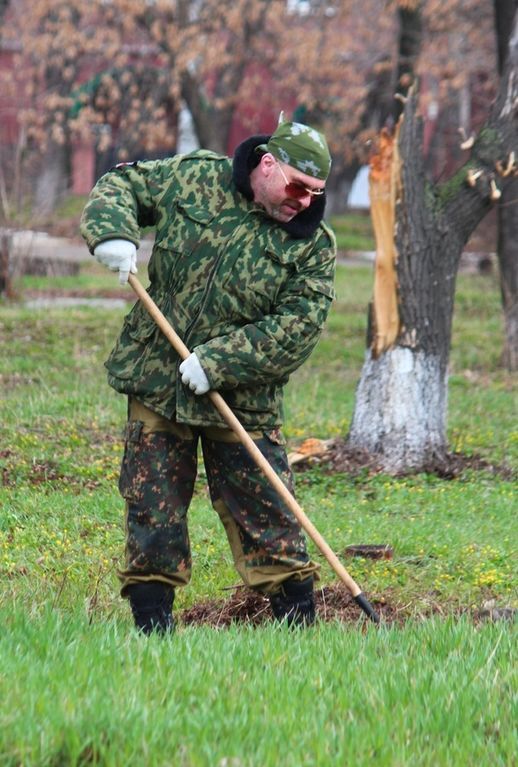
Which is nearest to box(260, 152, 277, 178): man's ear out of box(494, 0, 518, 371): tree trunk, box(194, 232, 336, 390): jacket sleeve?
box(194, 232, 336, 390): jacket sleeve

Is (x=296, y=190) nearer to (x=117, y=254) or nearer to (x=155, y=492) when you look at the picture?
(x=117, y=254)

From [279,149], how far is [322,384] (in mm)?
7336

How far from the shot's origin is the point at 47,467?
8.21 metres

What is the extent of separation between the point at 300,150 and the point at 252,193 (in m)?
0.25

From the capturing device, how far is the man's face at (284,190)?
15.8ft

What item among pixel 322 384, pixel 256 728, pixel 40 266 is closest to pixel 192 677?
pixel 256 728

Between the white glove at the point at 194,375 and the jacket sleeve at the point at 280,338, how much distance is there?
0.02 metres

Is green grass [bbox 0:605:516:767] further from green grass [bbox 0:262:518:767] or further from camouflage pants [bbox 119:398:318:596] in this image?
camouflage pants [bbox 119:398:318:596]

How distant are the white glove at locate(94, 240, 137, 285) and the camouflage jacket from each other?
0.35ft

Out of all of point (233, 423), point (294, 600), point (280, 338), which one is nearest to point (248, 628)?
point (294, 600)

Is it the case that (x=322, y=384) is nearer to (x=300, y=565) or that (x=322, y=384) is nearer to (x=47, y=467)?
(x=47, y=467)

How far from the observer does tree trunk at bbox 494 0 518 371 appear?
1320 cm

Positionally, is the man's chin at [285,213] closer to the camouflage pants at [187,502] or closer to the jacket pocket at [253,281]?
the jacket pocket at [253,281]

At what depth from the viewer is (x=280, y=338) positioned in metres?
4.91
